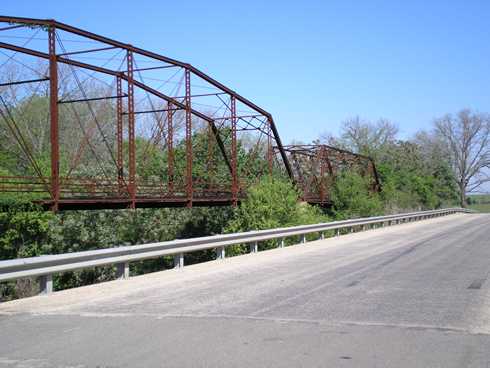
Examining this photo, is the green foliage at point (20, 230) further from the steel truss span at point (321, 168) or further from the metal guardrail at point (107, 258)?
the steel truss span at point (321, 168)

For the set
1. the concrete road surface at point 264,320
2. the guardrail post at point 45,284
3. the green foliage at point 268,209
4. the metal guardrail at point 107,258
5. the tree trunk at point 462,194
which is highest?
the tree trunk at point 462,194

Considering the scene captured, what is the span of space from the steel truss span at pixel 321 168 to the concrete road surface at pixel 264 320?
2857cm

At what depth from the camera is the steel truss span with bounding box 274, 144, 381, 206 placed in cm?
4681

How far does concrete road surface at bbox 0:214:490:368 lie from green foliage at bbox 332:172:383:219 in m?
33.3

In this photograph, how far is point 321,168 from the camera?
1869 inches

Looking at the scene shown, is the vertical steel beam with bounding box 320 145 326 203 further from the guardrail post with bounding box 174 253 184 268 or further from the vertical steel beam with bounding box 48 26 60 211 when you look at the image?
the guardrail post with bounding box 174 253 184 268

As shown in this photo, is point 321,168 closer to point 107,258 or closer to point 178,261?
point 178,261

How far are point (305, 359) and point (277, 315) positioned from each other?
95.0 inches

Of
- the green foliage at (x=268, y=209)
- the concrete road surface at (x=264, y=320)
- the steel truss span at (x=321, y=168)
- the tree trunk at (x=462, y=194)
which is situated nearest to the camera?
the concrete road surface at (x=264, y=320)

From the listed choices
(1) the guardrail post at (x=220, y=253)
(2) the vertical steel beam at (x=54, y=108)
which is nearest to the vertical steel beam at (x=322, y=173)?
(2) the vertical steel beam at (x=54, y=108)

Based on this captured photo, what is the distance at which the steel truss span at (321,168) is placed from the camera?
154 feet

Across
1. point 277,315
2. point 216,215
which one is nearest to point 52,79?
point 277,315

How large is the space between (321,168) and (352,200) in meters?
3.65

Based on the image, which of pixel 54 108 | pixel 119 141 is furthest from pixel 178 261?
pixel 119 141
